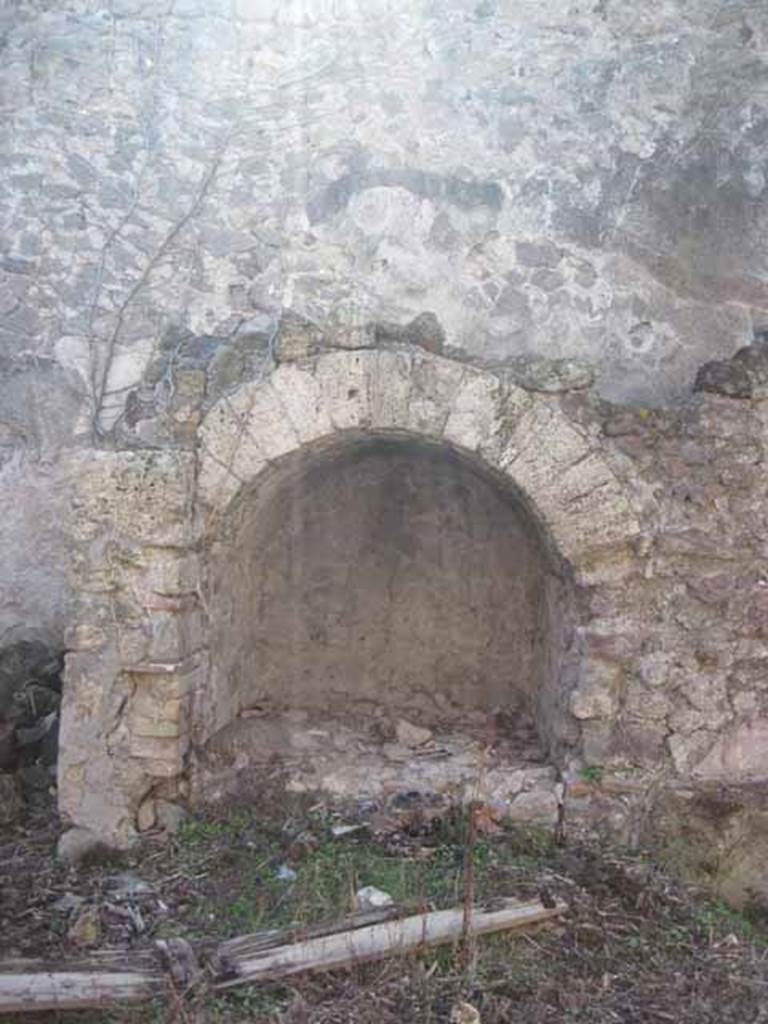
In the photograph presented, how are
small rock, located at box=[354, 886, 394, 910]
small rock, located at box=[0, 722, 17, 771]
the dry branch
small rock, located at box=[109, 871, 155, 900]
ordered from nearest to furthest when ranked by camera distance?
the dry branch → small rock, located at box=[354, 886, 394, 910] → small rock, located at box=[109, 871, 155, 900] → small rock, located at box=[0, 722, 17, 771]

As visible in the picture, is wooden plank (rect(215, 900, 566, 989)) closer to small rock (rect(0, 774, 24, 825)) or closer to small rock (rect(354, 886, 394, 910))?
small rock (rect(354, 886, 394, 910))

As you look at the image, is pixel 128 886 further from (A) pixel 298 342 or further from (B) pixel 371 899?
(A) pixel 298 342

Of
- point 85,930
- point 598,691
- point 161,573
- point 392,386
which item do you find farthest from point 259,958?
point 392,386

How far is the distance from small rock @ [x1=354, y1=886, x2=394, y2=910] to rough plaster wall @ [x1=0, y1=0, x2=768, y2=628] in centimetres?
265

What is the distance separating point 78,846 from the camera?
4.64 m

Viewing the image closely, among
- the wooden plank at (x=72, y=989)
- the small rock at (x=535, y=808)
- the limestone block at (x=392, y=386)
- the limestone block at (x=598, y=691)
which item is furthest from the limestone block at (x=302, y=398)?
the wooden plank at (x=72, y=989)

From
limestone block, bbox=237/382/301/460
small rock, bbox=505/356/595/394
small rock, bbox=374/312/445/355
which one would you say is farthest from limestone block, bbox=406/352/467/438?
limestone block, bbox=237/382/301/460

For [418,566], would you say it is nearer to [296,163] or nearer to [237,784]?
[237,784]

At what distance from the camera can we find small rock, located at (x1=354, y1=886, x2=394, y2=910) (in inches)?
162

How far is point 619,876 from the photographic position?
446 centimetres

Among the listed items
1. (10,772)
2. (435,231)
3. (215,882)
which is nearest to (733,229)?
(435,231)

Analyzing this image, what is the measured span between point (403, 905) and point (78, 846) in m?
1.46

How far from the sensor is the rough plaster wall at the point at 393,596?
562 cm

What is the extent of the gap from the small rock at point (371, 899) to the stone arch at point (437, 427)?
1542 millimetres
